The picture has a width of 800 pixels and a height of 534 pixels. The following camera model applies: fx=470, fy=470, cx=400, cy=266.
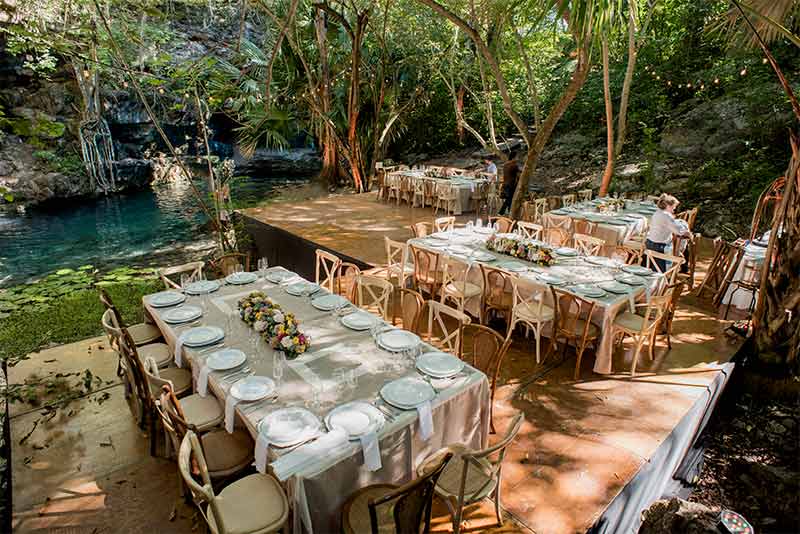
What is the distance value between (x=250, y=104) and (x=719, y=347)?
11.4 metres

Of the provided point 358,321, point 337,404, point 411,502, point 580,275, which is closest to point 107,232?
point 358,321

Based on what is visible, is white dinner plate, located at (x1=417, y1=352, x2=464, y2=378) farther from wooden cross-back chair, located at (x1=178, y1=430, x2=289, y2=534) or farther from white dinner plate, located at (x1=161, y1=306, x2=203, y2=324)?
white dinner plate, located at (x1=161, y1=306, x2=203, y2=324)

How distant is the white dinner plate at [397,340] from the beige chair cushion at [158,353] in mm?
1798

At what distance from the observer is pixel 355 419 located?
2469mm

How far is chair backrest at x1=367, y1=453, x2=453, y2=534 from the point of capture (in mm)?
2018

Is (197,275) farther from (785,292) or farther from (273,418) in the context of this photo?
(785,292)

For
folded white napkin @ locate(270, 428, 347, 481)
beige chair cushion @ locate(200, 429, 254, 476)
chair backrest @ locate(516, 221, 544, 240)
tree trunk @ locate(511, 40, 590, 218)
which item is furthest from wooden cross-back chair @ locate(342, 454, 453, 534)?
tree trunk @ locate(511, 40, 590, 218)

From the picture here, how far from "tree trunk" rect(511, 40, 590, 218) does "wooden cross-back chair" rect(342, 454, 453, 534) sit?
18.6ft

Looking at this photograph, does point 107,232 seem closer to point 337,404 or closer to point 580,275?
point 580,275

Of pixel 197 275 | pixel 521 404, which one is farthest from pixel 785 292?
pixel 197 275

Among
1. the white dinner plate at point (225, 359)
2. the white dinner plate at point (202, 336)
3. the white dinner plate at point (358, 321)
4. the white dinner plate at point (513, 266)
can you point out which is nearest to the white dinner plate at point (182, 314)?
the white dinner plate at point (202, 336)

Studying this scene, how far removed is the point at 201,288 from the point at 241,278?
1.30ft

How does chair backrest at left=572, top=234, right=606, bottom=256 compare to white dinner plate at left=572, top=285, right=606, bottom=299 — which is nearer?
white dinner plate at left=572, top=285, right=606, bottom=299

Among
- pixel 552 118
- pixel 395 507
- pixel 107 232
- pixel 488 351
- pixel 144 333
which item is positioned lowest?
pixel 107 232
